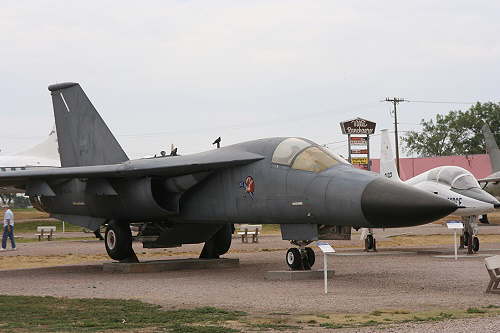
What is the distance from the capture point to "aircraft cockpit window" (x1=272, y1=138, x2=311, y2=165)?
15805mm

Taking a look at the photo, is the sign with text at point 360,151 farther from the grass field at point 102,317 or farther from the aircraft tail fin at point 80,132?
the grass field at point 102,317

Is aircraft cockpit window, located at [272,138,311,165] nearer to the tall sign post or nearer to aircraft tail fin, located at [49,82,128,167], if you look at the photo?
aircraft tail fin, located at [49,82,128,167]

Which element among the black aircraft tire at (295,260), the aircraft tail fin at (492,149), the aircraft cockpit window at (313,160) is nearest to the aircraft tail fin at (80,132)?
the aircraft cockpit window at (313,160)

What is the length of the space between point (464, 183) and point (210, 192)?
8.53 metres

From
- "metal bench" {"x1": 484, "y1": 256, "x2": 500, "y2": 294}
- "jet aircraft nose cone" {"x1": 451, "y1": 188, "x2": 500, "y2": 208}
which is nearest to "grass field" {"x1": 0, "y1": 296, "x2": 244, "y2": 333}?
"metal bench" {"x1": 484, "y1": 256, "x2": 500, "y2": 294}

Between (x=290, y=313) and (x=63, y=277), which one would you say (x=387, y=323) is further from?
(x=63, y=277)

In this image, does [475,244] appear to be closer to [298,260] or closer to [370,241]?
[370,241]

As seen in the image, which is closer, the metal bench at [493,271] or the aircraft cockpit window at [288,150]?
the metal bench at [493,271]

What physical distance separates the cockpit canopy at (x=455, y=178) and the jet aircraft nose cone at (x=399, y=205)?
30.0 ft

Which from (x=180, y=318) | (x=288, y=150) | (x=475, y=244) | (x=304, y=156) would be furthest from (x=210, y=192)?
(x=475, y=244)

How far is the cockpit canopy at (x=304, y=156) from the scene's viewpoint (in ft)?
50.4

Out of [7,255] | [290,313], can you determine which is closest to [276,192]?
[290,313]

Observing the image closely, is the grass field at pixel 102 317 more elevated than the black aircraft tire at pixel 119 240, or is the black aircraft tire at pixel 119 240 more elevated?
the black aircraft tire at pixel 119 240

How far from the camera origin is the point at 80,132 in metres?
20.6
